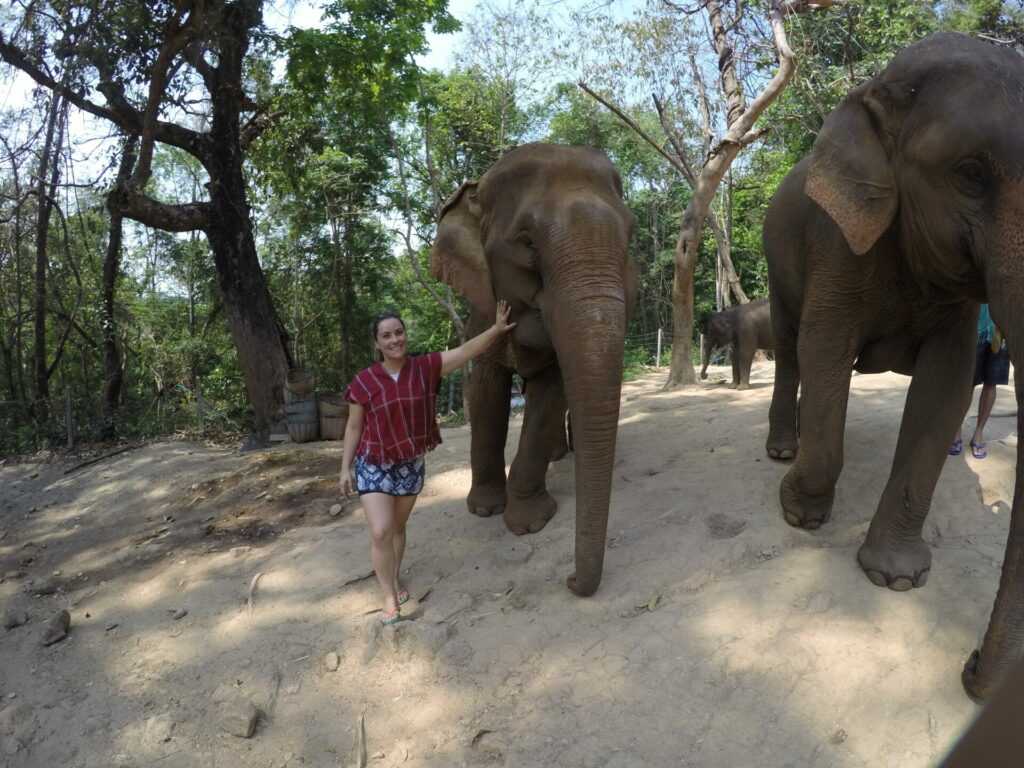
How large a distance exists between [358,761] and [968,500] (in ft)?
12.6

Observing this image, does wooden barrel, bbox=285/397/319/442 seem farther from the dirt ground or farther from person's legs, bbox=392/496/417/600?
person's legs, bbox=392/496/417/600

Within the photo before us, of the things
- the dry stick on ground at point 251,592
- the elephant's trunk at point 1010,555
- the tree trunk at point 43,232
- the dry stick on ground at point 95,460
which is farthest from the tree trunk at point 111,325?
the elephant's trunk at point 1010,555

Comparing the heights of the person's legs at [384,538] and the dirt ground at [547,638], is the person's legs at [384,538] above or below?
above

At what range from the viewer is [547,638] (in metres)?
3.71

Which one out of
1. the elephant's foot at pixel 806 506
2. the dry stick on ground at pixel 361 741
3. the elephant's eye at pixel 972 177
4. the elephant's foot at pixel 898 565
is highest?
the elephant's eye at pixel 972 177

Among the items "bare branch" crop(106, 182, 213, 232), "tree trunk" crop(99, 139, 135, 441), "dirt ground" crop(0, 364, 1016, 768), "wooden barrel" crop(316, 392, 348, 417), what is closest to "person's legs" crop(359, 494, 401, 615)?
"dirt ground" crop(0, 364, 1016, 768)

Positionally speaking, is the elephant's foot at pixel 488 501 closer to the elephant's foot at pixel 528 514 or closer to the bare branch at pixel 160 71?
the elephant's foot at pixel 528 514

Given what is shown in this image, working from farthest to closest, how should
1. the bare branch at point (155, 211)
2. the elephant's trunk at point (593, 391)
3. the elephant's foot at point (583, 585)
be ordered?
the bare branch at point (155, 211)
the elephant's foot at point (583, 585)
the elephant's trunk at point (593, 391)

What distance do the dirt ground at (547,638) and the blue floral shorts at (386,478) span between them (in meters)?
0.74

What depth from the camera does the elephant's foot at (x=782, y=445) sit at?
527 cm

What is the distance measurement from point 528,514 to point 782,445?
1.96 m

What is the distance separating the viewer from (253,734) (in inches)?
134

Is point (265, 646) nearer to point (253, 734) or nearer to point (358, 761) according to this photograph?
point (253, 734)

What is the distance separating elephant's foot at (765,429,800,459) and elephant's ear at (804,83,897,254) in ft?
7.54
